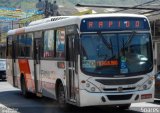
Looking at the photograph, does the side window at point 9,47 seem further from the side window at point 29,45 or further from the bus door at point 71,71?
the bus door at point 71,71

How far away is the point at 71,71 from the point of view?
45.0 ft

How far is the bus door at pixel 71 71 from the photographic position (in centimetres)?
1352

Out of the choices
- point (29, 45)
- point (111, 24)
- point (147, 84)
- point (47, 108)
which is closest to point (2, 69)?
point (29, 45)

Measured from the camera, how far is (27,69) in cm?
1905

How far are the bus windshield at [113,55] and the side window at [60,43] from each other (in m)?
1.55

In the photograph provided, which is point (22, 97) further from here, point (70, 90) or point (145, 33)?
point (145, 33)

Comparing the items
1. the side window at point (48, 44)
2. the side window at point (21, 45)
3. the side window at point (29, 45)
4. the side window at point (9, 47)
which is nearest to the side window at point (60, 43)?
the side window at point (48, 44)

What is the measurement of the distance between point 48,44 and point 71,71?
2.64 m

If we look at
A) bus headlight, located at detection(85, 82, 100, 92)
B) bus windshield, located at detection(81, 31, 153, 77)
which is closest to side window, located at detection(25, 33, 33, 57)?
bus windshield, located at detection(81, 31, 153, 77)

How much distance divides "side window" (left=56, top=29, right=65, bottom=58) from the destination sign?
1.48 m

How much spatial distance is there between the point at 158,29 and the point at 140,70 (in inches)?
702

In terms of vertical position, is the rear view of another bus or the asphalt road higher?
the asphalt road

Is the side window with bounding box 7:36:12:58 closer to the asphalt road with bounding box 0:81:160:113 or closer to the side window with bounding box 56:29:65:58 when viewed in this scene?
the asphalt road with bounding box 0:81:160:113

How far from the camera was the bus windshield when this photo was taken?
13.0m
